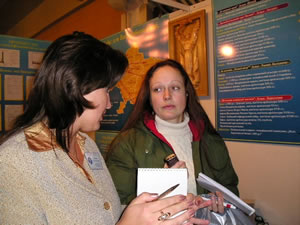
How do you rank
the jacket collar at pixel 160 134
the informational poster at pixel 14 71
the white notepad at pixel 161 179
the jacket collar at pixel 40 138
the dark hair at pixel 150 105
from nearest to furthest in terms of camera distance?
the jacket collar at pixel 40 138 → the white notepad at pixel 161 179 → the jacket collar at pixel 160 134 → the dark hair at pixel 150 105 → the informational poster at pixel 14 71

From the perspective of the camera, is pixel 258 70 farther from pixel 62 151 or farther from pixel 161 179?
pixel 62 151

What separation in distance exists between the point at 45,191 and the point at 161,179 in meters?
0.46

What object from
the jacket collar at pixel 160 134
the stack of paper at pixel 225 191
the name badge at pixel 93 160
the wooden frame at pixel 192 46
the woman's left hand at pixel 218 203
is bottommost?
the woman's left hand at pixel 218 203

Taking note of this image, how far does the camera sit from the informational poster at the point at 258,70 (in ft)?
5.20

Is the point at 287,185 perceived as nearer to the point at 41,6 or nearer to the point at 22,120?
the point at 22,120

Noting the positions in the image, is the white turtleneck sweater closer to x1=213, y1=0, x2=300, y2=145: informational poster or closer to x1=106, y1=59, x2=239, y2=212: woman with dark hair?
x1=106, y1=59, x2=239, y2=212: woman with dark hair

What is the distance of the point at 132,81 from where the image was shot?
2750 mm

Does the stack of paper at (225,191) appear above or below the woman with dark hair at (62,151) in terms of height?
below

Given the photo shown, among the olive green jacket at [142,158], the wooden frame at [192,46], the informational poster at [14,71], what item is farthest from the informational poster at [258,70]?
the informational poster at [14,71]

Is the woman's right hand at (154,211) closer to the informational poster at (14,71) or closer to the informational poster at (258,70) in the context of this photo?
the informational poster at (258,70)

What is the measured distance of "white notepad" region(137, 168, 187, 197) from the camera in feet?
3.21

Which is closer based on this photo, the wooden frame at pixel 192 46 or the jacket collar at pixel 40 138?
the jacket collar at pixel 40 138

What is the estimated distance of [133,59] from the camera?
2760 millimetres

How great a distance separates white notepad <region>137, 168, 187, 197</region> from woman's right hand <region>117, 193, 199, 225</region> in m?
0.14
